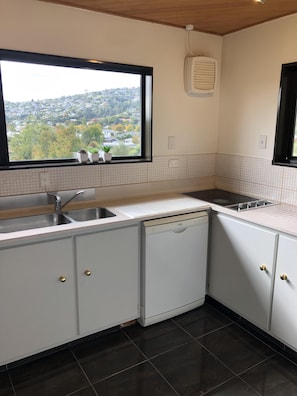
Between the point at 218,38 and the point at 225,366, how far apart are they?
2662mm

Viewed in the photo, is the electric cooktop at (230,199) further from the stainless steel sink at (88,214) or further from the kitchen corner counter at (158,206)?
the stainless steel sink at (88,214)

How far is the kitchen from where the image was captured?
2.22 metres

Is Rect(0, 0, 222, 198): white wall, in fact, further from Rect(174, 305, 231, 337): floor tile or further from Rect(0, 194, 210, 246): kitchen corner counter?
Rect(174, 305, 231, 337): floor tile

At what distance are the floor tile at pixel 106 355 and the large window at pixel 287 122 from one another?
1804mm

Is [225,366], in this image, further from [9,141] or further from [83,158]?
[9,141]

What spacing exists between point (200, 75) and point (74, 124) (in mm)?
1175

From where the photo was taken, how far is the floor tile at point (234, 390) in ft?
5.88

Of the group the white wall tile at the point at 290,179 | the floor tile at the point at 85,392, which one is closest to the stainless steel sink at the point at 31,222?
the floor tile at the point at 85,392

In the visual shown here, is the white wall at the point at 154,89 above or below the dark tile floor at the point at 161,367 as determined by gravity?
above

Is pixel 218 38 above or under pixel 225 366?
above

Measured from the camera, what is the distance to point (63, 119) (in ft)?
8.04

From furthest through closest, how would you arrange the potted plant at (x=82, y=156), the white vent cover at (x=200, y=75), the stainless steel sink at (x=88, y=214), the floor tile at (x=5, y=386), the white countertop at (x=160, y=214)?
1. the white vent cover at (x=200, y=75)
2. the potted plant at (x=82, y=156)
3. the stainless steel sink at (x=88, y=214)
4. the white countertop at (x=160, y=214)
5. the floor tile at (x=5, y=386)

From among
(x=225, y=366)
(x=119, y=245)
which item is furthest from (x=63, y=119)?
(x=225, y=366)

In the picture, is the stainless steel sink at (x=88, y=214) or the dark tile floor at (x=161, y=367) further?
the stainless steel sink at (x=88, y=214)
